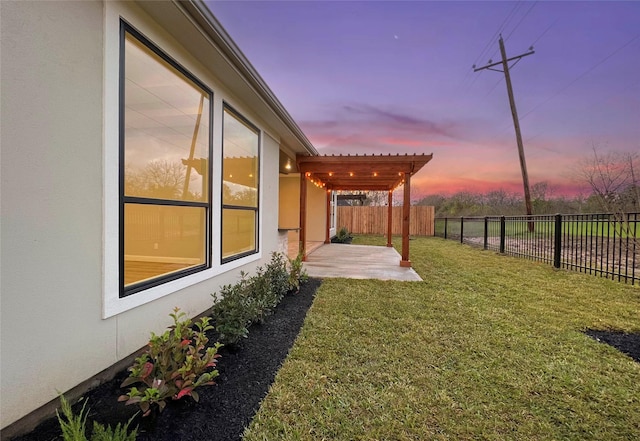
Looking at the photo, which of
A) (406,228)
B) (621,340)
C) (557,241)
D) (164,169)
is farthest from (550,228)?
(164,169)

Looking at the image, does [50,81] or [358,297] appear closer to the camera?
[50,81]

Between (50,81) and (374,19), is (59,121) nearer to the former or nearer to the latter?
(50,81)

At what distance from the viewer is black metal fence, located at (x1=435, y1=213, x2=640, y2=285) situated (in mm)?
5652

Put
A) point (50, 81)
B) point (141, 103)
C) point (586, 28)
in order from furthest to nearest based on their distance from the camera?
point (586, 28)
point (141, 103)
point (50, 81)

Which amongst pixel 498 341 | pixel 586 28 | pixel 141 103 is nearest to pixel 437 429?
pixel 498 341

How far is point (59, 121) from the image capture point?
5.86 feet

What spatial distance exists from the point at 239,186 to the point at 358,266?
422 centimetres

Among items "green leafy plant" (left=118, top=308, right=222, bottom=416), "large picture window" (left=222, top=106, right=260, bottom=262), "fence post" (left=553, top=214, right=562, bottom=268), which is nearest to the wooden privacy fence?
"fence post" (left=553, top=214, right=562, bottom=268)

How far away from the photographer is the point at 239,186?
4555 mm

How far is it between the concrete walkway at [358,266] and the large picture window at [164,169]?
3.38 meters

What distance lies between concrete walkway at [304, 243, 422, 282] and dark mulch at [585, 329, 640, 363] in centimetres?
292

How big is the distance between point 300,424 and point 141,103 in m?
3.49

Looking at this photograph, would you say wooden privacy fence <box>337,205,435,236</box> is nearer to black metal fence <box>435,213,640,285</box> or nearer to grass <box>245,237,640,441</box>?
black metal fence <box>435,213,640,285</box>

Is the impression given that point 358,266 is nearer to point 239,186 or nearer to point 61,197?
point 239,186
